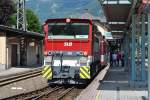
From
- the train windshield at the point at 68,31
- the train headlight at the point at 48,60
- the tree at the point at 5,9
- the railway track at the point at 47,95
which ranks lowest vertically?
the railway track at the point at 47,95

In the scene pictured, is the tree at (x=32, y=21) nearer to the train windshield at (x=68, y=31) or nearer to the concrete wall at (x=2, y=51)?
the concrete wall at (x=2, y=51)

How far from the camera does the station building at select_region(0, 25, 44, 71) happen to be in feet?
148

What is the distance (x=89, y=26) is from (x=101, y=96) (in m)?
6.33

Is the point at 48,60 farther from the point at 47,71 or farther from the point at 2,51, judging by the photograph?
the point at 2,51

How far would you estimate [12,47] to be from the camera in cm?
5025

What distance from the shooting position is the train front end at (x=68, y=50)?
76.5ft

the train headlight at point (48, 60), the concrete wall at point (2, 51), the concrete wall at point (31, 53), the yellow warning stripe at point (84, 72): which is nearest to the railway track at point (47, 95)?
the yellow warning stripe at point (84, 72)

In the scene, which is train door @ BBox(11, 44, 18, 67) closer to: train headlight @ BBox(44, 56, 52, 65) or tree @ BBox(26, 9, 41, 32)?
train headlight @ BBox(44, 56, 52, 65)

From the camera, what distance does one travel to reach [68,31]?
24062 millimetres

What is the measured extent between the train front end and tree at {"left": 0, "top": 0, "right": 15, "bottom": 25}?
2086 inches

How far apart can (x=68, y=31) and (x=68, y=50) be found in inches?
40.5

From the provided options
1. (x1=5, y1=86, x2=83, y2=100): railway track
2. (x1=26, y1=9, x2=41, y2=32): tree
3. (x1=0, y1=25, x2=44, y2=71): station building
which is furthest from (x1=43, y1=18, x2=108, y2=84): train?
(x1=26, y1=9, x2=41, y2=32): tree

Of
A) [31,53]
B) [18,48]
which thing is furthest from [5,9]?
[18,48]

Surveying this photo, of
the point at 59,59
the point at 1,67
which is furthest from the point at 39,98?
the point at 1,67
